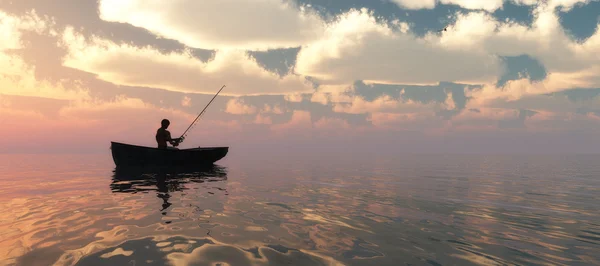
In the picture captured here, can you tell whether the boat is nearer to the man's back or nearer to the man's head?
the man's back

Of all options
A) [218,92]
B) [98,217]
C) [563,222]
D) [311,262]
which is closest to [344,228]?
[311,262]

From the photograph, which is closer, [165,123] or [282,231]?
[282,231]

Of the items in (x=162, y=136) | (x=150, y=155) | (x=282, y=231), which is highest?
(x=162, y=136)

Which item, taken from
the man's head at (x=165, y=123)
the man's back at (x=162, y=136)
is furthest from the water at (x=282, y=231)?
the man's back at (x=162, y=136)

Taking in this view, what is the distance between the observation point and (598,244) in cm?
675

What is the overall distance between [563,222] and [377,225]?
595 cm

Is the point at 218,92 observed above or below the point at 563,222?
above

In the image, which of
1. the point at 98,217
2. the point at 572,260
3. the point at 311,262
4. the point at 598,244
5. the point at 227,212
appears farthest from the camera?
the point at 227,212

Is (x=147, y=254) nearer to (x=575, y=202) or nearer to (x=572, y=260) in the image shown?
(x=572, y=260)

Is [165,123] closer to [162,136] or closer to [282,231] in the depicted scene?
[162,136]

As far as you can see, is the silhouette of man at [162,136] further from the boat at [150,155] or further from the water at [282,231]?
the water at [282,231]

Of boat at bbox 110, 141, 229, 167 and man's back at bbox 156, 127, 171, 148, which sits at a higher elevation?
man's back at bbox 156, 127, 171, 148

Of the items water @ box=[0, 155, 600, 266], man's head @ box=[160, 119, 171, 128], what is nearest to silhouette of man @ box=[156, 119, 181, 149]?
man's head @ box=[160, 119, 171, 128]

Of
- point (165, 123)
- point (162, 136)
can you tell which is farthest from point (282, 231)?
point (162, 136)
